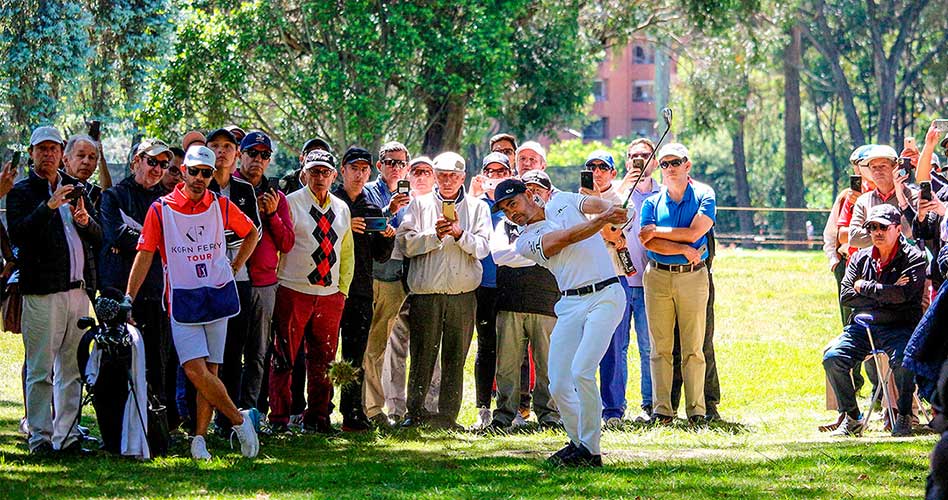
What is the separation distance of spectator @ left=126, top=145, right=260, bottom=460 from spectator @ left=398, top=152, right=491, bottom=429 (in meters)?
2.28

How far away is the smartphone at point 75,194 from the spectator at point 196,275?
20.3 inches

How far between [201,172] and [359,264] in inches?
93.4

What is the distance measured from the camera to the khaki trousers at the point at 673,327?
11.8m

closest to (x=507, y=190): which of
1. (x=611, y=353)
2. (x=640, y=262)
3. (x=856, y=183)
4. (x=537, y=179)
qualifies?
(x=537, y=179)

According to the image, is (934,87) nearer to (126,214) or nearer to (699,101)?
(699,101)

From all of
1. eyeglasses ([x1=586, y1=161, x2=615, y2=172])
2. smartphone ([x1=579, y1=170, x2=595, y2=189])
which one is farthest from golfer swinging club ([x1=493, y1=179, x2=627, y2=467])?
eyeglasses ([x1=586, y1=161, x2=615, y2=172])

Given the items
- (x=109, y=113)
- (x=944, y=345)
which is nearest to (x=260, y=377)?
(x=944, y=345)

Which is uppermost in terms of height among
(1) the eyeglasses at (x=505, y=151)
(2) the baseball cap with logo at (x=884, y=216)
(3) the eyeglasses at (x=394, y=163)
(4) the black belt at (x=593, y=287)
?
(1) the eyeglasses at (x=505, y=151)

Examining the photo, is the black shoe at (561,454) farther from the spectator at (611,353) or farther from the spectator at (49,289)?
the spectator at (49,289)

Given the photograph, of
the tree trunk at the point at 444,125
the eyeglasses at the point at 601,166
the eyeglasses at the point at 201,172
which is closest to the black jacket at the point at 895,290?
the eyeglasses at the point at 601,166

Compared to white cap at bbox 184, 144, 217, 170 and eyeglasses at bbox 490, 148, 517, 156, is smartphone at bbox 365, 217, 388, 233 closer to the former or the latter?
eyeglasses at bbox 490, 148, 517, 156

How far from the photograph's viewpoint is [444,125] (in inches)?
1187

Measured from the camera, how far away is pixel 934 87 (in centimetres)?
5509

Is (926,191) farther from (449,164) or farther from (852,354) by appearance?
(449,164)
